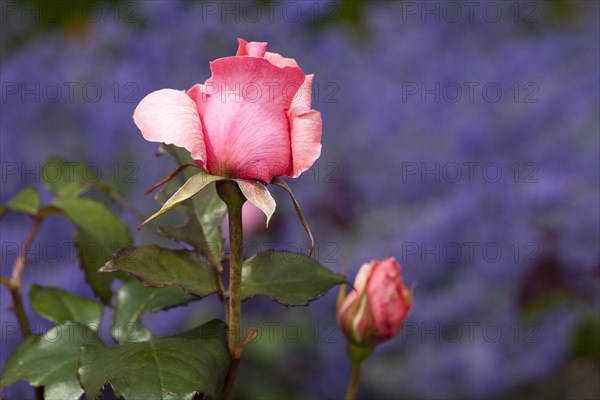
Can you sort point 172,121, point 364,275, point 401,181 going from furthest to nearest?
point 401,181, point 364,275, point 172,121

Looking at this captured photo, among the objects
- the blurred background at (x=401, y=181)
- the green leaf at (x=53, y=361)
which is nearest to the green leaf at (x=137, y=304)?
the green leaf at (x=53, y=361)

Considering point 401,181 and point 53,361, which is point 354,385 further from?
point 401,181

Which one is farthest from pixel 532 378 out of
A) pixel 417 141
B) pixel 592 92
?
pixel 592 92

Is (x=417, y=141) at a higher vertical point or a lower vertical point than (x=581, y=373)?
higher

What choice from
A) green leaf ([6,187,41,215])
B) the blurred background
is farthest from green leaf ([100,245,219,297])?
the blurred background

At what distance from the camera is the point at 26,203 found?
0.40 m

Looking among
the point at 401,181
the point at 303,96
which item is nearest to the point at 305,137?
the point at 303,96

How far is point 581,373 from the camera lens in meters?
1.16

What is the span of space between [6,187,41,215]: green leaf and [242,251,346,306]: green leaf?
0.13 m

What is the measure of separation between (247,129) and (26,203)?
0.17 m

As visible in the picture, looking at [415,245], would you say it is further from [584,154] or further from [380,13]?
[380,13]

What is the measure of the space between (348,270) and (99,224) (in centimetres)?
60

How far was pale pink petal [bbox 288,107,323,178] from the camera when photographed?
260 mm

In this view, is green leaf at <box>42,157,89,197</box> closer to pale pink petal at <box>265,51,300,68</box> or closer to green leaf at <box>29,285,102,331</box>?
green leaf at <box>29,285,102,331</box>
